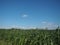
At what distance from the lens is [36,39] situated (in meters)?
12.7

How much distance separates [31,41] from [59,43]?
259 cm

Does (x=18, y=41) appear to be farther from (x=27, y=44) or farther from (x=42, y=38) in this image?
(x=42, y=38)

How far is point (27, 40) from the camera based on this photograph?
13.9 meters

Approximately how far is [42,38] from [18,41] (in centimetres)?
265

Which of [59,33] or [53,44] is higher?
[59,33]

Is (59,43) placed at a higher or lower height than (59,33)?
lower

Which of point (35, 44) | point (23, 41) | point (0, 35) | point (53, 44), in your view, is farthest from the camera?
point (0, 35)

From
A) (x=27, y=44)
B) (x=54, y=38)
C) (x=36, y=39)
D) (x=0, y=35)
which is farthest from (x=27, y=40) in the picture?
(x=0, y=35)

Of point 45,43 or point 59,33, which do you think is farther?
point 59,33

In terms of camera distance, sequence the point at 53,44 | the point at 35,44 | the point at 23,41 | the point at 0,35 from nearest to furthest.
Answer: the point at 53,44, the point at 35,44, the point at 23,41, the point at 0,35

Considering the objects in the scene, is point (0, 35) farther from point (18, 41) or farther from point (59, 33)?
point (59, 33)

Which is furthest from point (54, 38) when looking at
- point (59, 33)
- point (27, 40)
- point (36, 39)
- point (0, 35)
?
point (0, 35)

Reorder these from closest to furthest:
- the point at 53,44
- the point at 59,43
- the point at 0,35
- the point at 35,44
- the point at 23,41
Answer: the point at 53,44
the point at 59,43
the point at 35,44
the point at 23,41
the point at 0,35

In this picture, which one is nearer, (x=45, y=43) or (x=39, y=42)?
(x=45, y=43)
